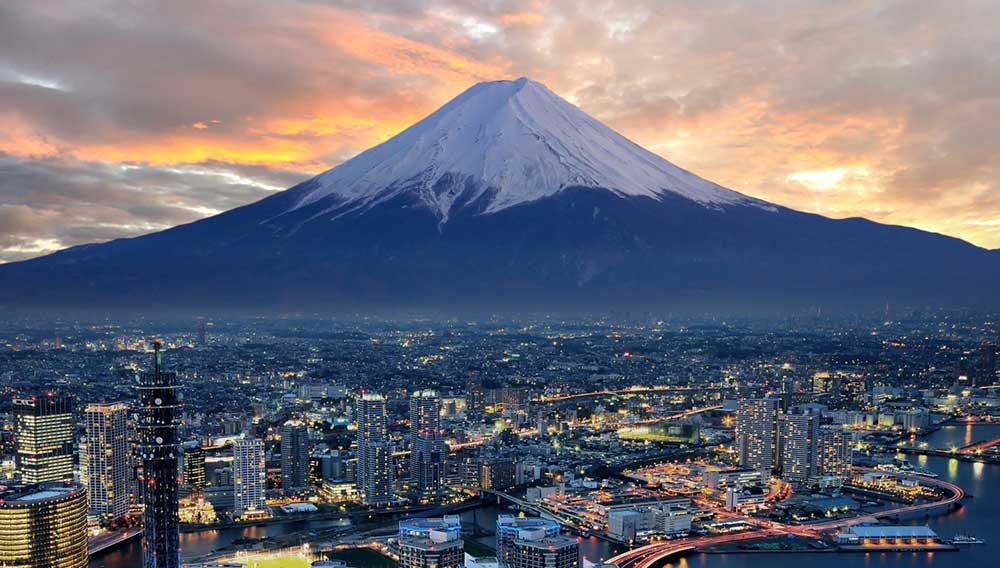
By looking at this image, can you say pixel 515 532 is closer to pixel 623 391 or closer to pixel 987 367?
pixel 623 391

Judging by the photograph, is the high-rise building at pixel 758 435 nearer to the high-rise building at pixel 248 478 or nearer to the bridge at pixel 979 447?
the bridge at pixel 979 447

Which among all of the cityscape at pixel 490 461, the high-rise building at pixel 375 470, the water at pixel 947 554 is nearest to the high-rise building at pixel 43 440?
the cityscape at pixel 490 461

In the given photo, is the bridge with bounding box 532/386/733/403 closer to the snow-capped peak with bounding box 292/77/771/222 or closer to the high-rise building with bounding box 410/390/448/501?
the high-rise building with bounding box 410/390/448/501

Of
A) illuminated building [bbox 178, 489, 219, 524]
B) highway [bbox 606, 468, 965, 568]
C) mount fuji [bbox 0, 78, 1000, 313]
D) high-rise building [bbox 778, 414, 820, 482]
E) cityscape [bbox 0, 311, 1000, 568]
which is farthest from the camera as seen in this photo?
mount fuji [bbox 0, 78, 1000, 313]

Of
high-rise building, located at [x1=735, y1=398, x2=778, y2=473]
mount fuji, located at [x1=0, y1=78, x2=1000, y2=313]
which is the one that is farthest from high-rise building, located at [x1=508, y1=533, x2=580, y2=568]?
mount fuji, located at [x1=0, y1=78, x2=1000, y2=313]

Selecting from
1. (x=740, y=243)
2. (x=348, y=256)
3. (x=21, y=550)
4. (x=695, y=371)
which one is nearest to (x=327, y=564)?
(x=21, y=550)
